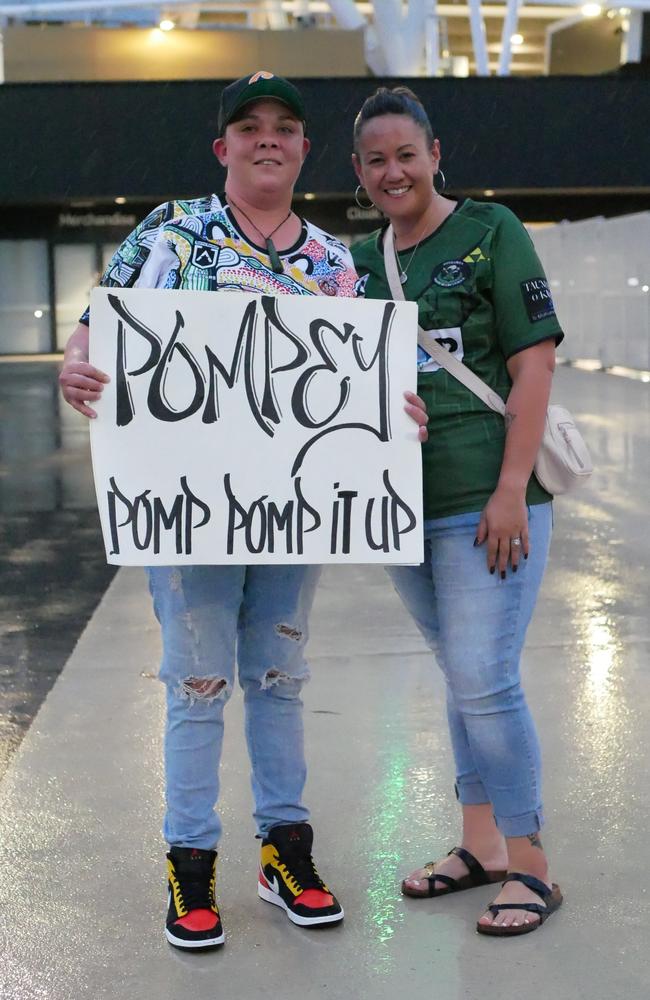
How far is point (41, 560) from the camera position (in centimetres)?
777

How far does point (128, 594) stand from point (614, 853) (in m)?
3.84

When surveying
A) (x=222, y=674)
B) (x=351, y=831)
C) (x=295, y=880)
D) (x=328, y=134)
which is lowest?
(x=351, y=831)

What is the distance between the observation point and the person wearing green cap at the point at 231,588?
2.90 metres

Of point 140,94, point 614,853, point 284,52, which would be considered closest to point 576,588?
→ point 614,853

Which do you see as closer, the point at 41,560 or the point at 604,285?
the point at 41,560

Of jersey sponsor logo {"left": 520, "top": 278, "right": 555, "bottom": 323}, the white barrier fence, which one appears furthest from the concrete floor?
the white barrier fence

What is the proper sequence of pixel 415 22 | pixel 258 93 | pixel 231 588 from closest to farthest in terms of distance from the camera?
pixel 258 93 → pixel 231 588 → pixel 415 22

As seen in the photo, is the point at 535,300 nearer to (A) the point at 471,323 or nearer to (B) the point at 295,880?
(A) the point at 471,323

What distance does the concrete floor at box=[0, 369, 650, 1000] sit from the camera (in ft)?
9.20

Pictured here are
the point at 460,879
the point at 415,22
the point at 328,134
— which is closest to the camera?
the point at 460,879

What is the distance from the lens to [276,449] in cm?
296

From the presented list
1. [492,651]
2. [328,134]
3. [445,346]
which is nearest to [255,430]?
[445,346]

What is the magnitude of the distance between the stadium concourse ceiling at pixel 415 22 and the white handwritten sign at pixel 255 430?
30.8 meters

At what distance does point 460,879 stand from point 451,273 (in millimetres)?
1493
